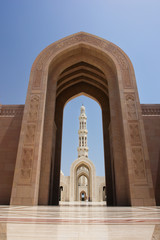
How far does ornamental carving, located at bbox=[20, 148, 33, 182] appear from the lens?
7.32 meters

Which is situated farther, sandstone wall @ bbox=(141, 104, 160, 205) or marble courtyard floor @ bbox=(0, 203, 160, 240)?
sandstone wall @ bbox=(141, 104, 160, 205)

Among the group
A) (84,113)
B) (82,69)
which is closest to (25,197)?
(82,69)

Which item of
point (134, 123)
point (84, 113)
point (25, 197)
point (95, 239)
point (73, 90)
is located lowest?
point (95, 239)

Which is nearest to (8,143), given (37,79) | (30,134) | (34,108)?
(30,134)

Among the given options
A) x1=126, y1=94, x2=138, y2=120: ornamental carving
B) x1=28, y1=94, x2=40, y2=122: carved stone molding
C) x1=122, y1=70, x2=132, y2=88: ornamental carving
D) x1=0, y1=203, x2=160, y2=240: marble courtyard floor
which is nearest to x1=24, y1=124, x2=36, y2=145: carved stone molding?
x1=28, y1=94, x2=40, y2=122: carved stone molding

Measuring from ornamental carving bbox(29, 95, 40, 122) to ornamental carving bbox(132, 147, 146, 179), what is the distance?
16.3 ft

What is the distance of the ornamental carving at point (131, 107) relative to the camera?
8.54m

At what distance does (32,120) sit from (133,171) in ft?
17.1

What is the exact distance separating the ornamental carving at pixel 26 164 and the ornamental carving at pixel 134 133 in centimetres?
465

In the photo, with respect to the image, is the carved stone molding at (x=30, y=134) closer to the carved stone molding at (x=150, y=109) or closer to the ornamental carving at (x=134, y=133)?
the ornamental carving at (x=134, y=133)

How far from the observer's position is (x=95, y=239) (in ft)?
3.70

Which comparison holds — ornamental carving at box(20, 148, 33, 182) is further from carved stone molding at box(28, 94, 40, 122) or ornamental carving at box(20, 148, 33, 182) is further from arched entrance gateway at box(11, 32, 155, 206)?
carved stone molding at box(28, 94, 40, 122)

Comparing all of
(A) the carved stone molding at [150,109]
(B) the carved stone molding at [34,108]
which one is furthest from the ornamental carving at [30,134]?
(A) the carved stone molding at [150,109]

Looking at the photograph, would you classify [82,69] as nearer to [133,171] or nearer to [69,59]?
[69,59]
